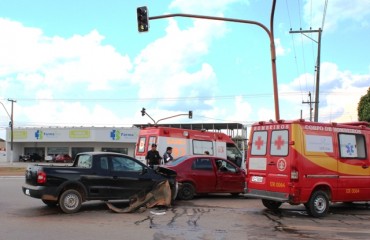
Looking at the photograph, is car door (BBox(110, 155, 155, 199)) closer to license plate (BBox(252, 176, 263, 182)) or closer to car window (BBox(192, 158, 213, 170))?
car window (BBox(192, 158, 213, 170))

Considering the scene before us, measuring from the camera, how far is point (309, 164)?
10945 millimetres

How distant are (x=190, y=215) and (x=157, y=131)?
8.55m

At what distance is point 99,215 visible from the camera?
35.2 feet

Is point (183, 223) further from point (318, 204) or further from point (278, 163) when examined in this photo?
point (318, 204)

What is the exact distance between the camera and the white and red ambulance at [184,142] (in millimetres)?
19203

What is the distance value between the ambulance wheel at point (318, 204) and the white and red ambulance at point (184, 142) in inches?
320

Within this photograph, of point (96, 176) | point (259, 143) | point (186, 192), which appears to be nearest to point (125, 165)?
point (96, 176)

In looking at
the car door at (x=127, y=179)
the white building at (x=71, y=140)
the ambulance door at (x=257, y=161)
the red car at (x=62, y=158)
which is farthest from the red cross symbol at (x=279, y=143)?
the red car at (x=62, y=158)

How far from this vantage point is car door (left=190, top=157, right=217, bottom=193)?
14.3 m

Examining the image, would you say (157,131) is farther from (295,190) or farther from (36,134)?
(36,134)

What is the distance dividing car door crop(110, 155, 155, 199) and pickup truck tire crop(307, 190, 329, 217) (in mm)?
4281

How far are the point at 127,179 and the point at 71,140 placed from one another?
57979 mm

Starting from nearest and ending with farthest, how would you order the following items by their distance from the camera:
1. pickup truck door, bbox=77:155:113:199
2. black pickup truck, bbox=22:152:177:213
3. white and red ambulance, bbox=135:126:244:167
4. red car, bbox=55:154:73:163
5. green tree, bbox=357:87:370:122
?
black pickup truck, bbox=22:152:177:213, pickup truck door, bbox=77:155:113:199, white and red ambulance, bbox=135:126:244:167, green tree, bbox=357:87:370:122, red car, bbox=55:154:73:163

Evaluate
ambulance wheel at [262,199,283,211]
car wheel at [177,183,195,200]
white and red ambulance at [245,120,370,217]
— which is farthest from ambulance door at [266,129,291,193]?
car wheel at [177,183,195,200]
